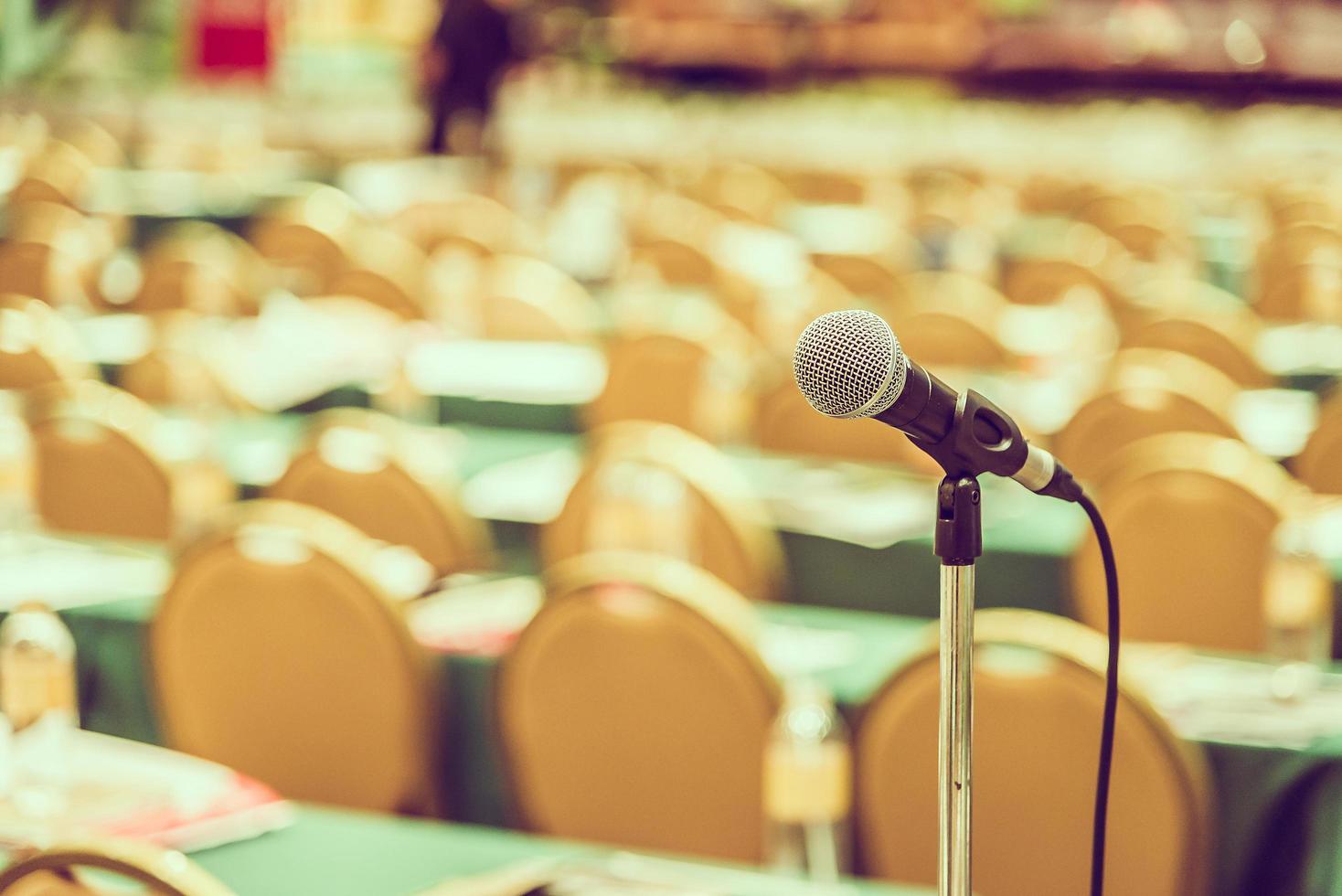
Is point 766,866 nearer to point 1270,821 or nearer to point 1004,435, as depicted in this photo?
point 1270,821

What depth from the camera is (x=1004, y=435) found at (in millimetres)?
1343

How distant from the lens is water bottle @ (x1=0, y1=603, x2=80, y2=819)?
2.49 metres

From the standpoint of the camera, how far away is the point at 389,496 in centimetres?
432

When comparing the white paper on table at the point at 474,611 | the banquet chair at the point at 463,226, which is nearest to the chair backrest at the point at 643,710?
the white paper on table at the point at 474,611

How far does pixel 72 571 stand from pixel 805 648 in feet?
5.11

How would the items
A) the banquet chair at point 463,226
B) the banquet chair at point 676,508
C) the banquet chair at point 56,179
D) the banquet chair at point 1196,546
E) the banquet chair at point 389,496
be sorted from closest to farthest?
the banquet chair at point 1196,546
the banquet chair at point 676,508
the banquet chair at point 389,496
the banquet chair at point 463,226
the banquet chair at point 56,179

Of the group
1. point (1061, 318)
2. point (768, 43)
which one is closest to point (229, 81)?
point (768, 43)

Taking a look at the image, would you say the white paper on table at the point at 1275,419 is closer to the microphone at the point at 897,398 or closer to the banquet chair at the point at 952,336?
the banquet chair at the point at 952,336

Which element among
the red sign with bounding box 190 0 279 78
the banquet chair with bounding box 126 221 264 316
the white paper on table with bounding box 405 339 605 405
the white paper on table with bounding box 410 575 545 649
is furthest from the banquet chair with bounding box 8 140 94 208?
the white paper on table with bounding box 410 575 545 649

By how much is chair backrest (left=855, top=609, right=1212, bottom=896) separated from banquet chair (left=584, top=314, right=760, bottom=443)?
10.5 ft

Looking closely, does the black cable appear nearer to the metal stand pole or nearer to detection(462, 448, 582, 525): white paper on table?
the metal stand pole

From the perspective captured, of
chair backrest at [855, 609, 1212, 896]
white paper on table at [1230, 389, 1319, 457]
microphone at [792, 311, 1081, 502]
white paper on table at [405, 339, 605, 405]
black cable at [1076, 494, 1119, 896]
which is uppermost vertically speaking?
microphone at [792, 311, 1081, 502]

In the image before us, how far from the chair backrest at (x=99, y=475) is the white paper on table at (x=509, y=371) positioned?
1.65m

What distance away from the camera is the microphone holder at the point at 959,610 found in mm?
1336
